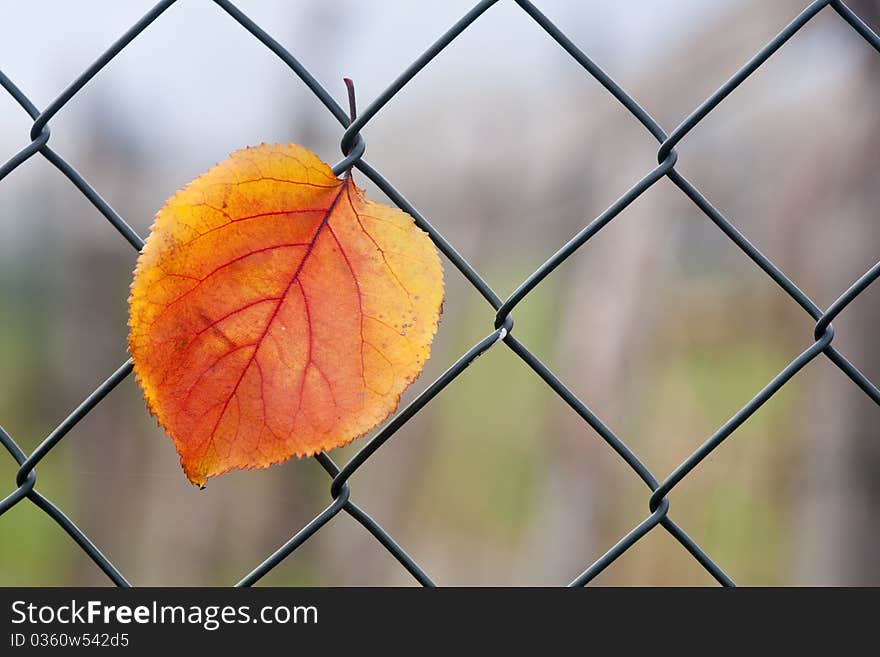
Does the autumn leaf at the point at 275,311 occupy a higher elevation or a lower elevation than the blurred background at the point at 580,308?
→ lower

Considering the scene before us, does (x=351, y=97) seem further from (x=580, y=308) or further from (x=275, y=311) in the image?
(x=580, y=308)

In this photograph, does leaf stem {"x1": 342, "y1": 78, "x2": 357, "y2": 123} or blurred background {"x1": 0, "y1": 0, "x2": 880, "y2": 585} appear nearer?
leaf stem {"x1": 342, "y1": 78, "x2": 357, "y2": 123}

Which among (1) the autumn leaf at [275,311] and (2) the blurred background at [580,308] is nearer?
(1) the autumn leaf at [275,311]

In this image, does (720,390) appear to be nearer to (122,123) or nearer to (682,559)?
(682,559)

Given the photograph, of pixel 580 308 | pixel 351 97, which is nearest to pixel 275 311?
pixel 351 97

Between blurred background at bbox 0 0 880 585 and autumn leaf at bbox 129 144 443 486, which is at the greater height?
blurred background at bbox 0 0 880 585

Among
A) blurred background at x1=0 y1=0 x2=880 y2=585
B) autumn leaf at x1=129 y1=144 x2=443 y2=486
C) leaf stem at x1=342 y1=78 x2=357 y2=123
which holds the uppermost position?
blurred background at x1=0 y1=0 x2=880 y2=585

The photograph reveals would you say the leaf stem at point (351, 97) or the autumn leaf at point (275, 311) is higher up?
the leaf stem at point (351, 97)

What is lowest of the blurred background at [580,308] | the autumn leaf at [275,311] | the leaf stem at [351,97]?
the autumn leaf at [275,311]

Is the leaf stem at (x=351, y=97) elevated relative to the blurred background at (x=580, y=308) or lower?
lower

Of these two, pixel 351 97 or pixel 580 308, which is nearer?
pixel 351 97
